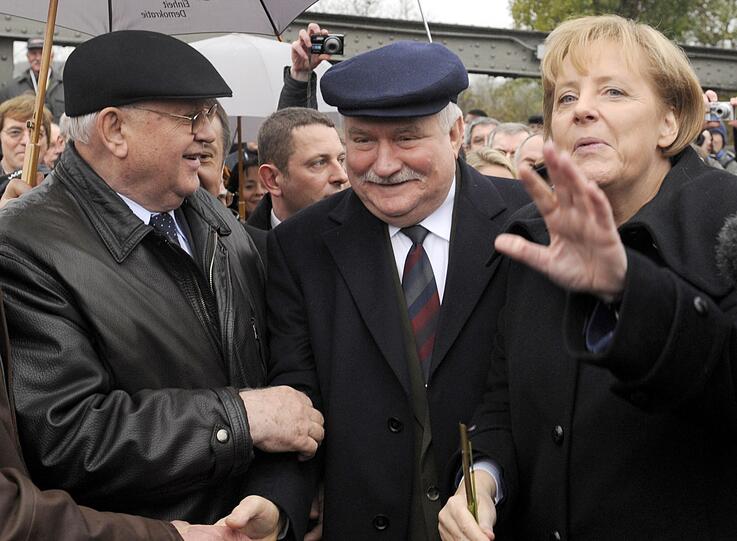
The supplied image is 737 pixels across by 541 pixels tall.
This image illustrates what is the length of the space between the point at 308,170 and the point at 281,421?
8.62 feet

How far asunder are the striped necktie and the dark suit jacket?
0.36 meters

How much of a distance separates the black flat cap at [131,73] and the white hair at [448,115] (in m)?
0.70

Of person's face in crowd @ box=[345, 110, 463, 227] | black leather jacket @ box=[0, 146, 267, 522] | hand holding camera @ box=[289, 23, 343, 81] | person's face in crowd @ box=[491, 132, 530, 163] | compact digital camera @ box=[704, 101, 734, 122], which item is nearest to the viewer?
black leather jacket @ box=[0, 146, 267, 522]

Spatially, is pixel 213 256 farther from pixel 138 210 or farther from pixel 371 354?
pixel 371 354

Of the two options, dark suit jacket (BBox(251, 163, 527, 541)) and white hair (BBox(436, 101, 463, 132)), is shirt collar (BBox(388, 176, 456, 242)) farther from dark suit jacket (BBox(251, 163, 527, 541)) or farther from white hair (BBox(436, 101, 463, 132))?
white hair (BBox(436, 101, 463, 132))

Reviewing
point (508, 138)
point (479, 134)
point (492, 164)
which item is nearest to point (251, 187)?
point (492, 164)

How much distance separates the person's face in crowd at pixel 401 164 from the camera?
2982 millimetres

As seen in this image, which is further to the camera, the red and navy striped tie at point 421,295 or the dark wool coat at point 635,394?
the red and navy striped tie at point 421,295

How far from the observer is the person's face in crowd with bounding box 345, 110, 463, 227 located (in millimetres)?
2982

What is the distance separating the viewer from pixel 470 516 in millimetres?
2373

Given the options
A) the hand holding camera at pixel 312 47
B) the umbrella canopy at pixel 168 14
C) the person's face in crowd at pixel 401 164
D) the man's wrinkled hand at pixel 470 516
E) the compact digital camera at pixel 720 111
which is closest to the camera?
the man's wrinkled hand at pixel 470 516

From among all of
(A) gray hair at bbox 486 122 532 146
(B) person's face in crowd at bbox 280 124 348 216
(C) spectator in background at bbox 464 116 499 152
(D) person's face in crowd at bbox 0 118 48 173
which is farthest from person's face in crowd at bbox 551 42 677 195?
(C) spectator in background at bbox 464 116 499 152

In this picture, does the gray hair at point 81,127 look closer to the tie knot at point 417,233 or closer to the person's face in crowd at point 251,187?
the tie knot at point 417,233

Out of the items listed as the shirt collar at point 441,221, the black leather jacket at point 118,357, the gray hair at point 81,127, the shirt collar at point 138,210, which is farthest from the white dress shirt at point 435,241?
the gray hair at point 81,127
